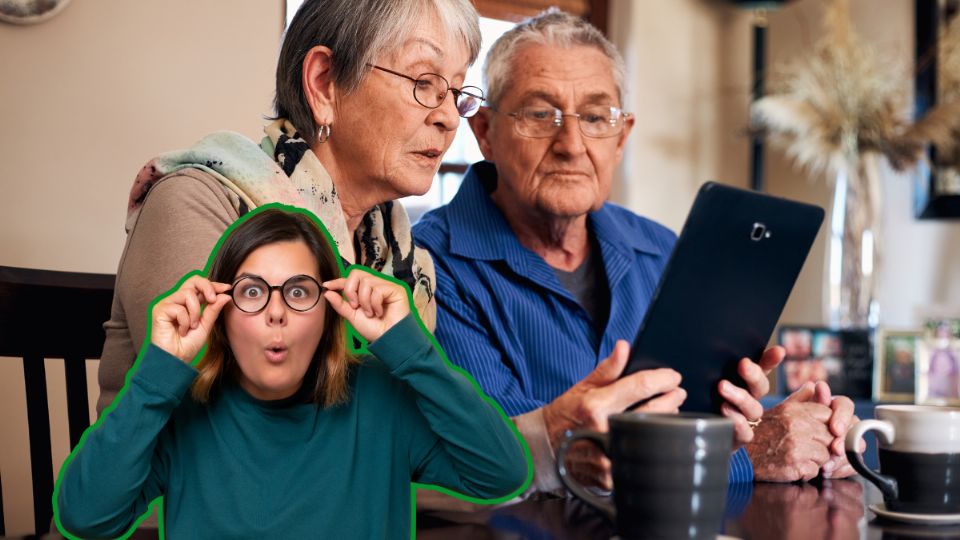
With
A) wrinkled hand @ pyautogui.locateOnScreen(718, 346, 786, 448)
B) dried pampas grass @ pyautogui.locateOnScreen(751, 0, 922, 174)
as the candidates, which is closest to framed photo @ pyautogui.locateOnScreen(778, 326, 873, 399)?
dried pampas grass @ pyautogui.locateOnScreen(751, 0, 922, 174)

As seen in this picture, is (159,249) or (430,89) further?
(430,89)

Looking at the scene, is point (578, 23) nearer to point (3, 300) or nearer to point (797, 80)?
point (3, 300)

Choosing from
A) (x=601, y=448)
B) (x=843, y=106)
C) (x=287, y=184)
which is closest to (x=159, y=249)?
(x=287, y=184)

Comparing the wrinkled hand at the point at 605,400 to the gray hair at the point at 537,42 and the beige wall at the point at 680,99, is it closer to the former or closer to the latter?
the gray hair at the point at 537,42

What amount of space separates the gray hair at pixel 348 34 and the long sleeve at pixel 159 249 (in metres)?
0.27

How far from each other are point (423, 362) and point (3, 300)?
596mm

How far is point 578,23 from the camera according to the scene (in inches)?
65.6

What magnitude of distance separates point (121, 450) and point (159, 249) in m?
0.32

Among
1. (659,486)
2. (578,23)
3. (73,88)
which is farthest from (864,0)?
(659,486)

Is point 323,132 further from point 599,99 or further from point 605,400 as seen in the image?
point 599,99

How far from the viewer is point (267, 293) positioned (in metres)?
0.54

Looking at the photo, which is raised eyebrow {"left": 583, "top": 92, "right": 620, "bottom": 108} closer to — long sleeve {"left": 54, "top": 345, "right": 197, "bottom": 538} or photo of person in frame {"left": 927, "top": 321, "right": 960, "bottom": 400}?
long sleeve {"left": 54, "top": 345, "right": 197, "bottom": 538}

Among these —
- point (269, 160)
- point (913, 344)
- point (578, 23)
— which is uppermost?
point (578, 23)

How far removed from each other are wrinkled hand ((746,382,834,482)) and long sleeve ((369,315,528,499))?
0.66 metres
